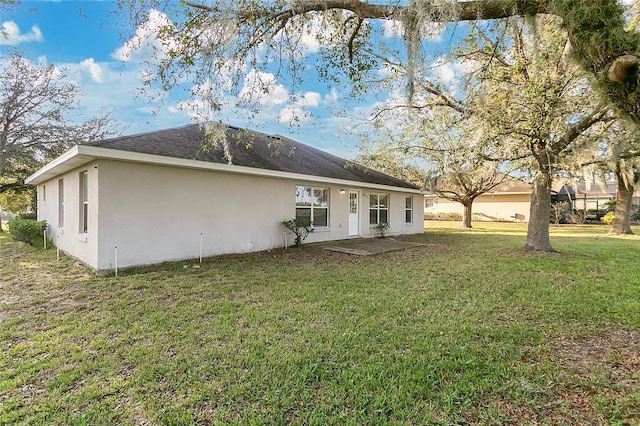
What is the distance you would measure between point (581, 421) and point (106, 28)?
279 inches

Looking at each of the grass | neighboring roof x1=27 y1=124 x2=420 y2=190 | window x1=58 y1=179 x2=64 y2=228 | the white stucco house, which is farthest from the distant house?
window x1=58 y1=179 x2=64 y2=228

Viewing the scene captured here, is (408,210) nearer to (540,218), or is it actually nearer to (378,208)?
(378,208)

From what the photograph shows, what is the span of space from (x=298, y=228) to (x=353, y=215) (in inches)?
134

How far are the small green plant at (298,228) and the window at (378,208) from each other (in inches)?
162

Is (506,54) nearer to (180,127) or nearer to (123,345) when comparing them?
(180,127)

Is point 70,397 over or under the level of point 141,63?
under

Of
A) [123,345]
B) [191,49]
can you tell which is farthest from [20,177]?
[123,345]

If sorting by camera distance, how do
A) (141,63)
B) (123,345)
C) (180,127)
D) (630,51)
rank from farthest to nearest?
(180,127)
(141,63)
(123,345)
(630,51)

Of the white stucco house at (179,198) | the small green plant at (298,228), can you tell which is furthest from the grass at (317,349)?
the small green plant at (298,228)

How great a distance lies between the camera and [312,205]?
11086mm

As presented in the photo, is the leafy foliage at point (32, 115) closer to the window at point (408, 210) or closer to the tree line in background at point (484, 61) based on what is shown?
the tree line in background at point (484, 61)

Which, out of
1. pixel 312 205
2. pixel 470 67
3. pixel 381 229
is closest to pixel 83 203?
pixel 312 205

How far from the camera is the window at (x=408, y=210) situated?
15781 mm

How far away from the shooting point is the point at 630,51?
95.3 inches
